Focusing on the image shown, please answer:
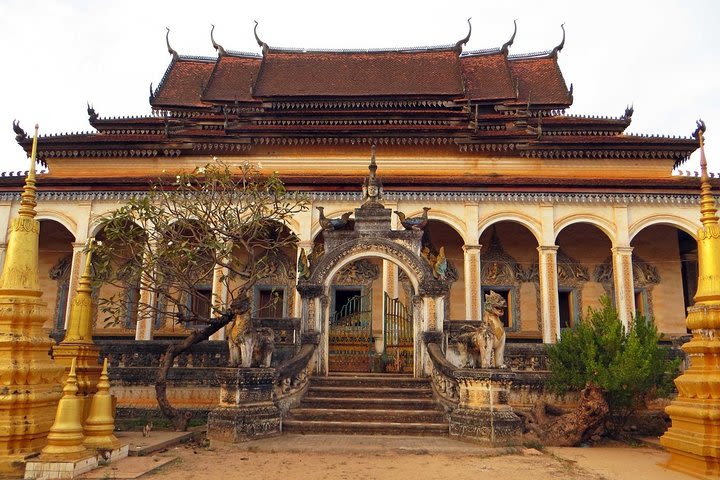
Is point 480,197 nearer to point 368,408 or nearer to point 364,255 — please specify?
point 364,255

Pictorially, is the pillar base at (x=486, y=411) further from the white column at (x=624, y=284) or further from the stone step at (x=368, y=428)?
the white column at (x=624, y=284)

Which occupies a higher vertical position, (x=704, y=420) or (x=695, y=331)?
(x=695, y=331)

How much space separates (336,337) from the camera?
12.5 meters

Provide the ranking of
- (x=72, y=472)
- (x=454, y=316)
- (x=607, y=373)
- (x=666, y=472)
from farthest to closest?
(x=454, y=316) < (x=607, y=373) < (x=666, y=472) < (x=72, y=472)

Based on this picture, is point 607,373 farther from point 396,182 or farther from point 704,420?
point 396,182

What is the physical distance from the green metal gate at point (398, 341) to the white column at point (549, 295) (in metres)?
4.86

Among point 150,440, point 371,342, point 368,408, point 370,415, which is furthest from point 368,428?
point 371,342

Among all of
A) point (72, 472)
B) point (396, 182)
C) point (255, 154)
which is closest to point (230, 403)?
point (72, 472)

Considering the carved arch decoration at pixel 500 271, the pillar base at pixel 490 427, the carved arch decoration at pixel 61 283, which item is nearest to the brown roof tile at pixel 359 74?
the carved arch decoration at pixel 500 271

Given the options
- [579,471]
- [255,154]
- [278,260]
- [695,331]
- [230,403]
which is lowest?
[579,471]

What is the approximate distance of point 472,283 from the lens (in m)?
16.1

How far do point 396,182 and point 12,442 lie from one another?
40.9 feet

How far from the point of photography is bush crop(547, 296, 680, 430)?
29.4 feet

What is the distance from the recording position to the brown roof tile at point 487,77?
→ 874 inches
